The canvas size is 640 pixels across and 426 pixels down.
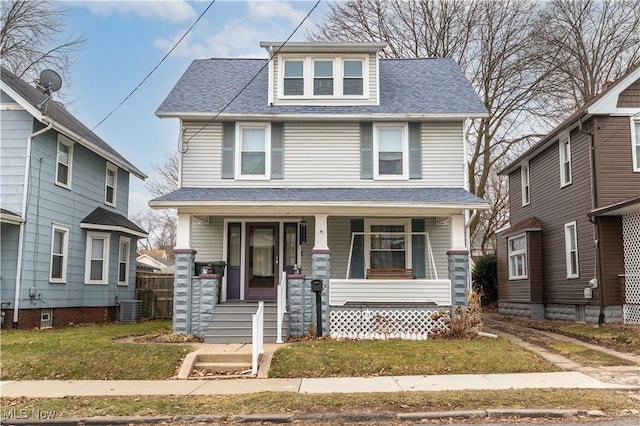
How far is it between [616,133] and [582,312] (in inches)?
198

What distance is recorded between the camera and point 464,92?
16.4m

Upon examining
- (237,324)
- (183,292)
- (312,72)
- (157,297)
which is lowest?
(237,324)

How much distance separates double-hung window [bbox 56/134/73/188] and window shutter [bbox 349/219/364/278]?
28.4 ft

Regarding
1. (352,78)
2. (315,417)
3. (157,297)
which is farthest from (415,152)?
(157,297)

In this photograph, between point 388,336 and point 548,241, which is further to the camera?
point 548,241

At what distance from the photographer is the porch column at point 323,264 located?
509 inches

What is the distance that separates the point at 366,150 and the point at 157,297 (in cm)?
1033

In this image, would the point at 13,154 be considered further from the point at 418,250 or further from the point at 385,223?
the point at 418,250

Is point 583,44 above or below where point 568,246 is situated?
above

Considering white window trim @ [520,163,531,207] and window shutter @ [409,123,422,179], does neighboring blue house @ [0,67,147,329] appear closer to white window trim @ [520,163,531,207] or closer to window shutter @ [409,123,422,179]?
window shutter @ [409,123,422,179]

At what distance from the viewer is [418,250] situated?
15.1m

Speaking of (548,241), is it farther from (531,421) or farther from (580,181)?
(531,421)

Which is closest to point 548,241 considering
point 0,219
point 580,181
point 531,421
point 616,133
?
point 580,181

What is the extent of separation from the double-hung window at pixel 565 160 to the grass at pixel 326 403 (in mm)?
10566
